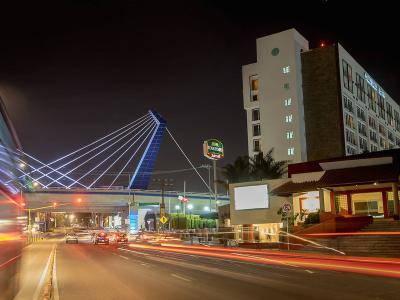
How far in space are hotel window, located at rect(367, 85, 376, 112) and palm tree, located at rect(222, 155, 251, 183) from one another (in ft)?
152

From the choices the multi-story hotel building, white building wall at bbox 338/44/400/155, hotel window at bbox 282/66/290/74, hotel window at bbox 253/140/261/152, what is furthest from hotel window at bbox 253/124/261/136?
white building wall at bbox 338/44/400/155

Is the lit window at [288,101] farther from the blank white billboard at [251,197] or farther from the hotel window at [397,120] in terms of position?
the hotel window at [397,120]

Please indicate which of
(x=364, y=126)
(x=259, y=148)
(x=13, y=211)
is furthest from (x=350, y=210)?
(x=364, y=126)

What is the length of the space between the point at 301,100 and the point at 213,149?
28786 millimetres

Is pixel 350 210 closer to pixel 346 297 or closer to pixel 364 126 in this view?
pixel 346 297

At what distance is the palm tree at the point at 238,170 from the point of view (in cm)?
6762

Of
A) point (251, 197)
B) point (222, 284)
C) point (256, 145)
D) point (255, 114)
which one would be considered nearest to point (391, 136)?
point (255, 114)

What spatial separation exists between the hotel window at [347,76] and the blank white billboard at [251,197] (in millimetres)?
45989

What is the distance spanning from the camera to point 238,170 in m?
68.2

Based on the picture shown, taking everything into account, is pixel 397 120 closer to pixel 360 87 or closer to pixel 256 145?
pixel 360 87

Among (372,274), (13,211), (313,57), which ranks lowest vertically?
(372,274)

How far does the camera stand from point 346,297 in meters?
14.1

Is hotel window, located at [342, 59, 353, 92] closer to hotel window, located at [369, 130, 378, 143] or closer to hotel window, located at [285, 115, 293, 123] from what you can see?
hotel window, located at [285, 115, 293, 123]

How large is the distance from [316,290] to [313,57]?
81.8m
